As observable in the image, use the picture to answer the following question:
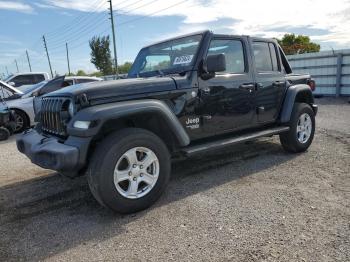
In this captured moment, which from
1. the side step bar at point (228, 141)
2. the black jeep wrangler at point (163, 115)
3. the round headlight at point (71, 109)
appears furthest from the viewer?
the side step bar at point (228, 141)

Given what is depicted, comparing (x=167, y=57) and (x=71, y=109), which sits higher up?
(x=167, y=57)

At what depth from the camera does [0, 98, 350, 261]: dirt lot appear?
290cm

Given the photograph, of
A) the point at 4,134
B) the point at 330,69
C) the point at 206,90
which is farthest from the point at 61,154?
the point at 330,69

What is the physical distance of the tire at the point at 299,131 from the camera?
18.6 feet

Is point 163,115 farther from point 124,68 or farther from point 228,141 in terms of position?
point 124,68

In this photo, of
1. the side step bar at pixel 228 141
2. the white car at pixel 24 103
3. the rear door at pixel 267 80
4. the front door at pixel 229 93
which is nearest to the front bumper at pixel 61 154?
the side step bar at pixel 228 141

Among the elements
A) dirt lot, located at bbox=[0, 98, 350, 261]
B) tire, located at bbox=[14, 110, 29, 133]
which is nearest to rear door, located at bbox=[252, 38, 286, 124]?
dirt lot, located at bbox=[0, 98, 350, 261]

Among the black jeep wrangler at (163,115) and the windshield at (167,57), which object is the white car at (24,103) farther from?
the black jeep wrangler at (163,115)

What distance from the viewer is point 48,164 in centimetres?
354

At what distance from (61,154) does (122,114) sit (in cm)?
71

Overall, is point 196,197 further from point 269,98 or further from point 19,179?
point 19,179

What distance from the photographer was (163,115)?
381cm

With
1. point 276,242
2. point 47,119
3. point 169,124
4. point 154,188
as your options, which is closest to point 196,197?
point 154,188

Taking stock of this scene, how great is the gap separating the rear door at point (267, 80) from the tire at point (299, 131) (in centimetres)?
35
